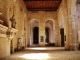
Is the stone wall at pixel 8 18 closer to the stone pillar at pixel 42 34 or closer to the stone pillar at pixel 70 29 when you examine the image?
the stone pillar at pixel 70 29

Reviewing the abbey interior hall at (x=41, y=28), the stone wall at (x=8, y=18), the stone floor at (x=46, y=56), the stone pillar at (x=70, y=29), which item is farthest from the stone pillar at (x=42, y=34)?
the stone floor at (x=46, y=56)

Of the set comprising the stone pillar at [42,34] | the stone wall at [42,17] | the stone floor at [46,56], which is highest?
the stone wall at [42,17]

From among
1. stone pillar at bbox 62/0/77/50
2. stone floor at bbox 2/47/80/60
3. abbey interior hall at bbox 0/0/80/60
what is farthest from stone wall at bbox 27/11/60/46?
stone floor at bbox 2/47/80/60

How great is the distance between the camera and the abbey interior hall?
27.4 feet

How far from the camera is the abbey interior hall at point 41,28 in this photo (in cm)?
834

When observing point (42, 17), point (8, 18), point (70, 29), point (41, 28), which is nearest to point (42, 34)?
point (41, 28)

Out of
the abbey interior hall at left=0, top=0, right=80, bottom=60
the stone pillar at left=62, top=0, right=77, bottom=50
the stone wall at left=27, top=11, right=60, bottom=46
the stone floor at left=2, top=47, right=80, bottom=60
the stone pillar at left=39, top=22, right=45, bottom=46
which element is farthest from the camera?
the stone wall at left=27, top=11, right=60, bottom=46

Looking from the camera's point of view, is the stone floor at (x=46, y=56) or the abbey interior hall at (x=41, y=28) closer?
the stone floor at (x=46, y=56)

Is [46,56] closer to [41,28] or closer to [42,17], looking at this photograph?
[41,28]

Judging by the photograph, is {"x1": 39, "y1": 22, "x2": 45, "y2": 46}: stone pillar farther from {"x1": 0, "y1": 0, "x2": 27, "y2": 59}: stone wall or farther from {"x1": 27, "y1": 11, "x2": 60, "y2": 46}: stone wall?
{"x1": 0, "y1": 0, "x2": 27, "y2": 59}: stone wall

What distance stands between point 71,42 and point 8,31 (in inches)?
293

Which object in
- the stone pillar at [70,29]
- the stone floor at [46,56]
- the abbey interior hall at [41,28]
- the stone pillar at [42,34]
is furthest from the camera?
the stone pillar at [42,34]

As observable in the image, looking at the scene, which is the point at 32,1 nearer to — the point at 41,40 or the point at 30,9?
the point at 30,9

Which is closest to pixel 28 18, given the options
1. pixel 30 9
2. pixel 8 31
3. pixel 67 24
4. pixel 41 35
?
pixel 30 9
